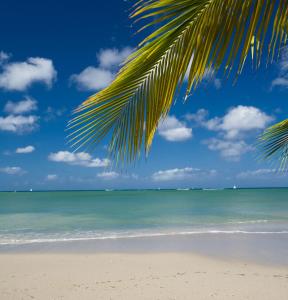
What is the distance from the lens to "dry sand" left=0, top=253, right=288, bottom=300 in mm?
6559

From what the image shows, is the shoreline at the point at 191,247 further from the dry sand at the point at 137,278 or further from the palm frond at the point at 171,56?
the palm frond at the point at 171,56

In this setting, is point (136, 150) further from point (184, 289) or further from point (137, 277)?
point (137, 277)

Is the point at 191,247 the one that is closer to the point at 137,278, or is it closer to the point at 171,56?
the point at 137,278

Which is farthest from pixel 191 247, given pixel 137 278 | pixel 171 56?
pixel 171 56

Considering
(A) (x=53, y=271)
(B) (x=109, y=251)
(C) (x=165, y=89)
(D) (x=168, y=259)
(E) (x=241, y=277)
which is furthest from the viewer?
(B) (x=109, y=251)

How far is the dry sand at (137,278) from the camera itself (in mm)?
6559

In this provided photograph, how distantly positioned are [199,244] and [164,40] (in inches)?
458

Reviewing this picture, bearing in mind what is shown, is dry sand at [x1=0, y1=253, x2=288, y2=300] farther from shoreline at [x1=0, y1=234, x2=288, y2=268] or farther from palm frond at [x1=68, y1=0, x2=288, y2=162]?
palm frond at [x1=68, y1=0, x2=288, y2=162]

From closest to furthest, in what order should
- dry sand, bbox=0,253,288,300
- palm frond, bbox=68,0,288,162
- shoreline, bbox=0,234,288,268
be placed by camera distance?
palm frond, bbox=68,0,288,162
dry sand, bbox=0,253,288,300
shoreline, bbox=0,234,288,268

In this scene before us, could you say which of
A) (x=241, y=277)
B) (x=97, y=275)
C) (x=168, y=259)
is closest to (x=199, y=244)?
(x=168, y=259)

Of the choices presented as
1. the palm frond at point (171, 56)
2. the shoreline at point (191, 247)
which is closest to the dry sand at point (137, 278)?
the shoreline at point (191, 247)

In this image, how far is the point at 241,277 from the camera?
7.63m

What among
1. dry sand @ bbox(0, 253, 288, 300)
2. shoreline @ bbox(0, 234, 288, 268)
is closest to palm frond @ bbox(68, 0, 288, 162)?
dry sand @ bbox(0, 253, 288, 300)

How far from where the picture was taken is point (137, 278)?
25.3 feet
